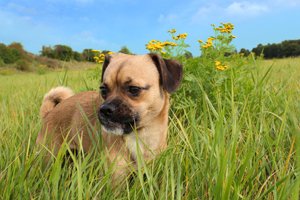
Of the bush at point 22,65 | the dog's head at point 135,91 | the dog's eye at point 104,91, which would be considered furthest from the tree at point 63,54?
the bush at point 22,65

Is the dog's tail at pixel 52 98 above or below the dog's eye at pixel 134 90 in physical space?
below

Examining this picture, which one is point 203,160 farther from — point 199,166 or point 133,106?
point 133,106

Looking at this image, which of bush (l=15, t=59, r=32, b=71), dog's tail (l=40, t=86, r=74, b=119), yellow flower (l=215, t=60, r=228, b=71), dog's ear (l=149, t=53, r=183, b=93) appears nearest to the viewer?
dog's ear (l=149, t=53, r=183, b=93)

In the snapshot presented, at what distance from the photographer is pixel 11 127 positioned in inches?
128

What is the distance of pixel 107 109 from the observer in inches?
102

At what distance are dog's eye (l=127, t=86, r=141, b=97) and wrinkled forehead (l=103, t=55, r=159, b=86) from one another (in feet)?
0.14

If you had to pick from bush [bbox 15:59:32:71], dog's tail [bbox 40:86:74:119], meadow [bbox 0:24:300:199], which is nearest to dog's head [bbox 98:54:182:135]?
meadow [bbox 0:24:300:199]

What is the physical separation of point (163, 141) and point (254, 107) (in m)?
1.03

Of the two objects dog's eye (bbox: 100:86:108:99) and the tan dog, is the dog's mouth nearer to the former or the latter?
the tan dog

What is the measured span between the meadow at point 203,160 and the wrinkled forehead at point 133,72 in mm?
474

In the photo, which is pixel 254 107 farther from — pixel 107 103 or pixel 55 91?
pixel 55 91

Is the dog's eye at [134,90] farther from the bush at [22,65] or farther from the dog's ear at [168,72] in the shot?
the bush at [22,65]

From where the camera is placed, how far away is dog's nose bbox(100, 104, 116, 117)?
8.51 feet

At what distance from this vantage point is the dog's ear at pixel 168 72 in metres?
2.87
